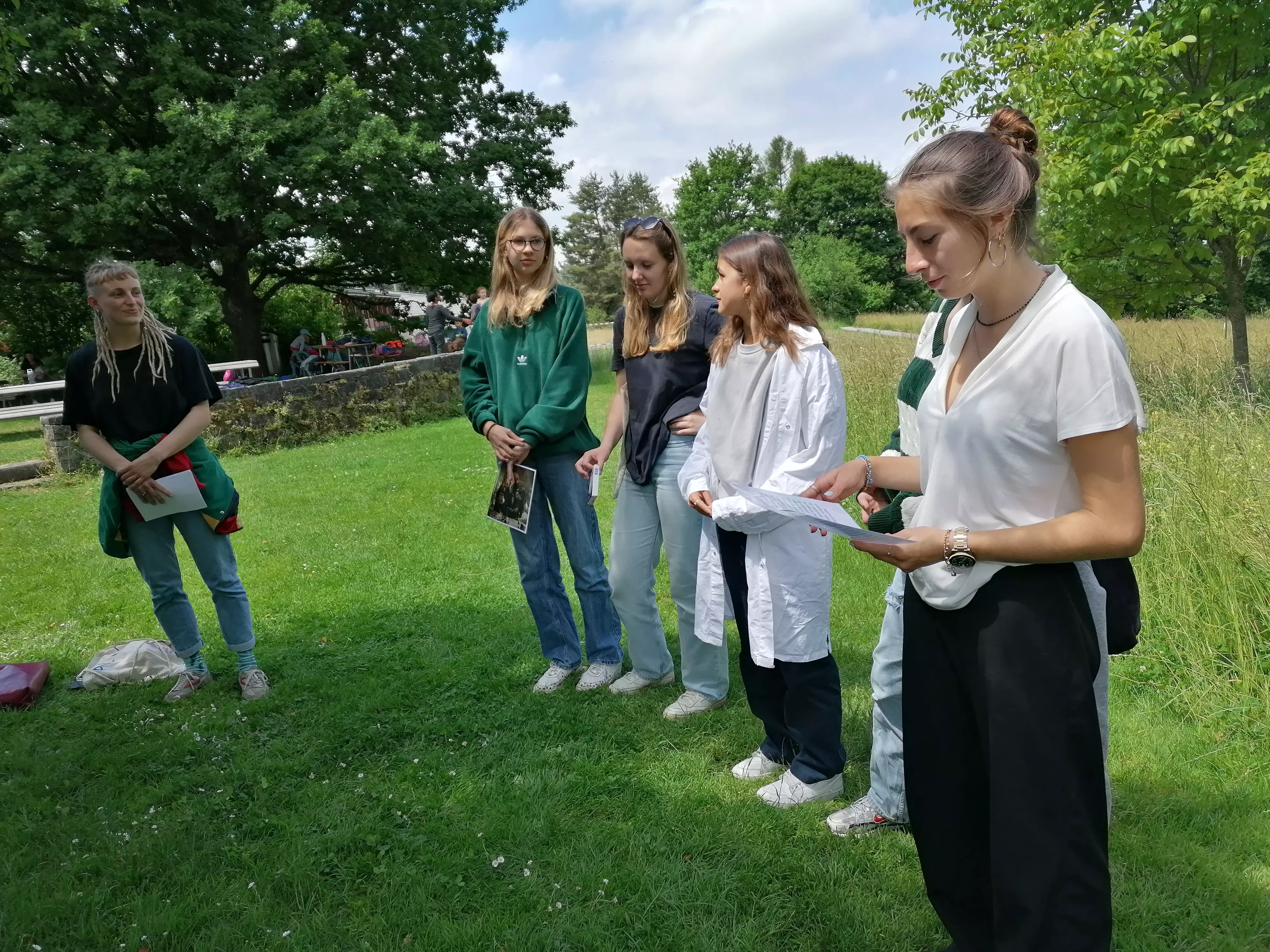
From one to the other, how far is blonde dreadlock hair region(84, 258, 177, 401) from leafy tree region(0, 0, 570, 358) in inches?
609

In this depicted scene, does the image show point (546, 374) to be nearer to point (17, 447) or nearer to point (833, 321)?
point (17, 447)

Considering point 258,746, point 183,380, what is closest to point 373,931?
point 258,746

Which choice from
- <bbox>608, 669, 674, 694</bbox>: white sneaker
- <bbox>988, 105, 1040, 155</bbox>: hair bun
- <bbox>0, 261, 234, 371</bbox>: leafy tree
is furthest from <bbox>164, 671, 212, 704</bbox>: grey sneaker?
<bbox>0, 261, 234, 371</bbox>: leafy tree

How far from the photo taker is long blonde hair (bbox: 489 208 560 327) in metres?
4.11

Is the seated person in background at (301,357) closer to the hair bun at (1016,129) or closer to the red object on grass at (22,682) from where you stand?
the red object on grass at (22,682)

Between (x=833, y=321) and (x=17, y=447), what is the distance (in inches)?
1398

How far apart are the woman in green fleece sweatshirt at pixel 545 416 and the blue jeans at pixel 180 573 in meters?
1.53

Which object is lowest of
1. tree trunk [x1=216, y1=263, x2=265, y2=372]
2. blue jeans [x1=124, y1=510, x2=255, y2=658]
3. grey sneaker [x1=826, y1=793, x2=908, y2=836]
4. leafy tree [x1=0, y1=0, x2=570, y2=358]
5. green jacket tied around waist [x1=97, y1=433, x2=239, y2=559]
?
grey sneaker [x1=826, y1=793, x2=908, y2=836]

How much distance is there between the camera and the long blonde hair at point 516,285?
4.11m

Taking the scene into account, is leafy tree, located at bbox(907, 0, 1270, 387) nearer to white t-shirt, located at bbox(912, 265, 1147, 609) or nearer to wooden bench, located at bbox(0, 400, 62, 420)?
white t-shirt, located at bbox(912, 265, 1147, 609)

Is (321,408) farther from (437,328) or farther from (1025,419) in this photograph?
(1025,419)

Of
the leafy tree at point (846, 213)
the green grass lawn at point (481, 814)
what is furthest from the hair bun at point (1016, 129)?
the leafy tree at point (846, 213)

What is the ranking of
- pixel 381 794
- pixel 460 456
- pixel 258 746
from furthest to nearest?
pixel 460 456 → pixel 258 746 → pixel 381 794

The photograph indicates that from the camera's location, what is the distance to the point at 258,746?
13.0ft
